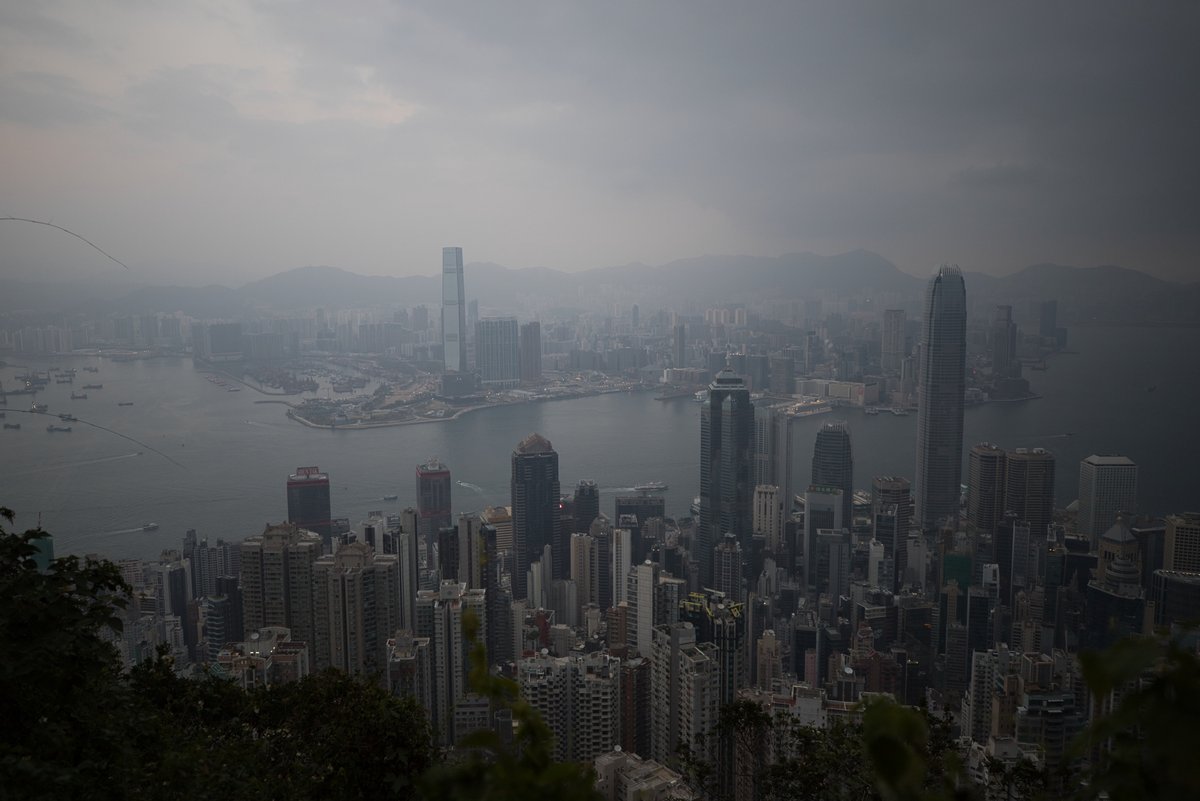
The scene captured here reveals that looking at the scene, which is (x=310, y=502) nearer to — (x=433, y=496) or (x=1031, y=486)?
(x=433, y=496)

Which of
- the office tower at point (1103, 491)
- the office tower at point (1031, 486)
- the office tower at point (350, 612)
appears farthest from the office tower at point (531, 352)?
the office tower at point (1103, 491)

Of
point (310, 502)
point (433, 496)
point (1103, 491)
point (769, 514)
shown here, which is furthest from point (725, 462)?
point (310, 502)

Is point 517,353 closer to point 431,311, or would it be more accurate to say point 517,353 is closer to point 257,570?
point 431,311

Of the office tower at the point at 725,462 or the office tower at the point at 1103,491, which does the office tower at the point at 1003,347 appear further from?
the office tower at the point at 725,462

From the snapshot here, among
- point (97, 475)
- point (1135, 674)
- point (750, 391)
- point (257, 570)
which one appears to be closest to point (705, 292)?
point (750, 391)

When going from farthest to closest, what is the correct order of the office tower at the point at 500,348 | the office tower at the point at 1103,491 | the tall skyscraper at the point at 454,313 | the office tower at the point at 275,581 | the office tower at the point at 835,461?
the office tower at the point at 500,348 < the tall skyscraper at the point at 454,313 < the office tower at the point at 835,461 < the office tower at the point at 1103,491 < the office tower at the point at 275,581

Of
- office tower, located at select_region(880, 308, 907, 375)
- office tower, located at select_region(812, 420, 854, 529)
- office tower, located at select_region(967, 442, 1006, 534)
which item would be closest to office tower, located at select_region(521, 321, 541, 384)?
office tower, located at select_region(812, 420, 854, 529)
